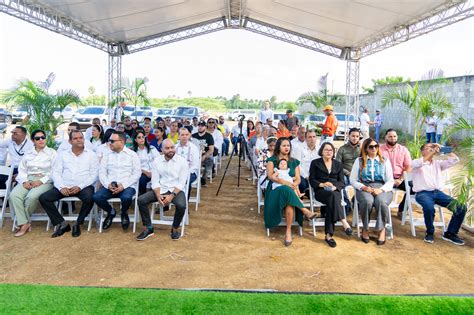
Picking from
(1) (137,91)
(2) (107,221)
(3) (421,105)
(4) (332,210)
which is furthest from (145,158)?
(1) (137,91)

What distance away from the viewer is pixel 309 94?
34.9ft

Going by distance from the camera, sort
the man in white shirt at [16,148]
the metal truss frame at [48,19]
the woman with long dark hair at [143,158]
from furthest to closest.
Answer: the metal truss frame at [48,19] < the woman with long dark hair at [143,158] < the man in white shirt at [16,148]

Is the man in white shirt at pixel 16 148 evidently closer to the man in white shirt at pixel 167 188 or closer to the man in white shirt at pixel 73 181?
the man in white shirt at pixel 73 181

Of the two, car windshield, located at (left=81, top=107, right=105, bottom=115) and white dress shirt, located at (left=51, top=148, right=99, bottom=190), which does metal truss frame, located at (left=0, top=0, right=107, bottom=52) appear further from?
car windshield, located at (left=81, top=107, right=105, bottom=115)

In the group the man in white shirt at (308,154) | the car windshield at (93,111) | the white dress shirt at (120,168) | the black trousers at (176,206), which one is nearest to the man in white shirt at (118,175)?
the white dress shirt at (120,168)

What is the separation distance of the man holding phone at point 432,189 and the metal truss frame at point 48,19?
8.45 m

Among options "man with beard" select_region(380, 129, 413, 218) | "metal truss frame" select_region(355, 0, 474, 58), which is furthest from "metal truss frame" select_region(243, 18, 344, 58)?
"man with beard" select_region(380, 129, 413, 218)

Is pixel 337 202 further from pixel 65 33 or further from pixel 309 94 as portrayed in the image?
pixel 65 33

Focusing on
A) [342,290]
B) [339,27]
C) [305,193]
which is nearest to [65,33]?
[339,27]

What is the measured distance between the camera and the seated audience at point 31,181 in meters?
4.38

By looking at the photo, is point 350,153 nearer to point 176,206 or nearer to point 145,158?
point 176,206

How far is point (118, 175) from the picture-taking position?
4648 mm

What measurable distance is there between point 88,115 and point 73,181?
15715mm

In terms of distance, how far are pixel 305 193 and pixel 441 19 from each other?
5.86m
